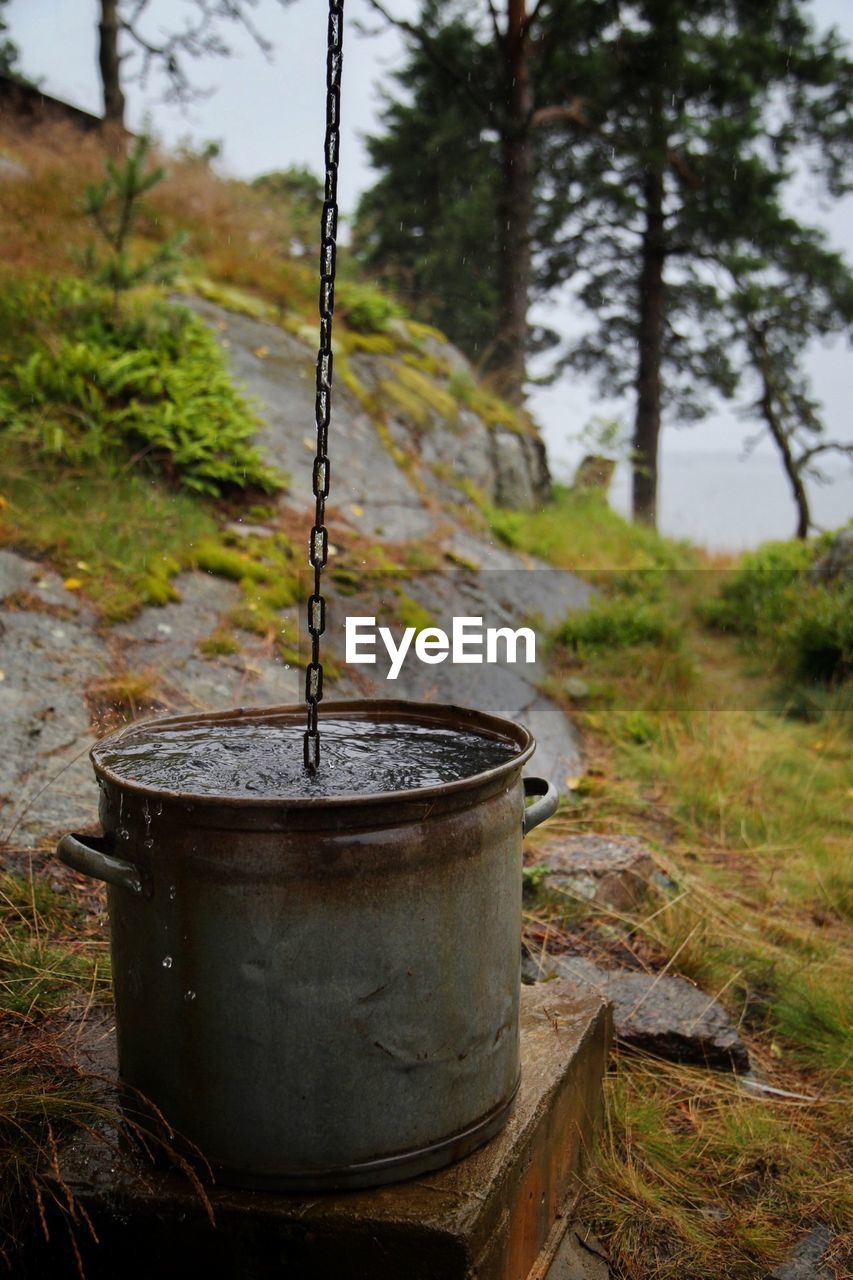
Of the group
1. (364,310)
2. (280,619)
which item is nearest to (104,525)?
(280,619)

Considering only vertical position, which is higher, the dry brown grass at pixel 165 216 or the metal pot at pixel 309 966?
the dry brown grass at pixel 165 216

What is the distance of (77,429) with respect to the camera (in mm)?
5914

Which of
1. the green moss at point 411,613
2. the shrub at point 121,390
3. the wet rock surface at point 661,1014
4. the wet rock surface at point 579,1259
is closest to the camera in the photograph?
the wet rock surface at point 579,1259

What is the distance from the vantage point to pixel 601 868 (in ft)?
12.7

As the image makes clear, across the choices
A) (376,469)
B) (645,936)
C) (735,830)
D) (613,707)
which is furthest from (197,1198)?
(376,469)

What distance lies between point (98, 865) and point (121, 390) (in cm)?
513

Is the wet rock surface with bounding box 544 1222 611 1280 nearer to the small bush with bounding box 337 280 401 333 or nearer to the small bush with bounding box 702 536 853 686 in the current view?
the small bush with bounding box 702 536 853 686

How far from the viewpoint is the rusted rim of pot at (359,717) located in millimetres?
1630

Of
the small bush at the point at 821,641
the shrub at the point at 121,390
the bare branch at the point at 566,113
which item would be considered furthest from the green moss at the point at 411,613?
the bare branch at the point at 566,113

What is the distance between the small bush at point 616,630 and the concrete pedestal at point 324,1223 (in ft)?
17.8

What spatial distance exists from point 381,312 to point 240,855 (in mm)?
9251

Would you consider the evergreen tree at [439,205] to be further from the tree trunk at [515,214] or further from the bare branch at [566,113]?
the bare branch at [566,113]

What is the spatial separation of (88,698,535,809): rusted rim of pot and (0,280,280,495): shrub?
368 centimetres

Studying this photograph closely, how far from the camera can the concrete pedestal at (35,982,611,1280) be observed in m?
1.74
